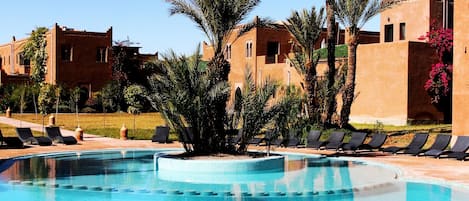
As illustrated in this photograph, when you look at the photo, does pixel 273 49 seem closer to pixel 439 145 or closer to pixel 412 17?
pixel 412 17

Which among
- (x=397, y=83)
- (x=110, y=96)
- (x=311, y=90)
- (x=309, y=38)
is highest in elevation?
(x=309, y=38)

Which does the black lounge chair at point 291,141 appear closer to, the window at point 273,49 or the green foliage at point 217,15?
the green foliage at point 217,15

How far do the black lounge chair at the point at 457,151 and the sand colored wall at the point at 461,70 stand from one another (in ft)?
4.31

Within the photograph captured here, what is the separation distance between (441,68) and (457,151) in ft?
45.4

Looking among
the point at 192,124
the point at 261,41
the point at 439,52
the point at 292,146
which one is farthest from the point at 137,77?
the point at 192,124

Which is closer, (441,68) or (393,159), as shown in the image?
(393,159)

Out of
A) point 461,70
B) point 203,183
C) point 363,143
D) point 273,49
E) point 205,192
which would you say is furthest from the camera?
point 273,49

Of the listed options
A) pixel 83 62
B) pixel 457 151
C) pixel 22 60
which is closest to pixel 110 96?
pixel 83 62

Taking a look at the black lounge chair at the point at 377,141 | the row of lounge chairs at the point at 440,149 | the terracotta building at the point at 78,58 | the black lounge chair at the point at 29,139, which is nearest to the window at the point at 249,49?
the terracotta building at the point at 78,58

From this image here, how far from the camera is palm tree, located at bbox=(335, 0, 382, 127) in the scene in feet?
85.0

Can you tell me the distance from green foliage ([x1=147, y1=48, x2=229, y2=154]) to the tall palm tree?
4.0 inches

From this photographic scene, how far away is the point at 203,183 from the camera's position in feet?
50.7

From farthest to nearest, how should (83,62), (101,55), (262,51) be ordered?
1. (101,55)
2. (83,62)
3. (262,51)

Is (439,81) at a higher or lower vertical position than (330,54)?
lower
